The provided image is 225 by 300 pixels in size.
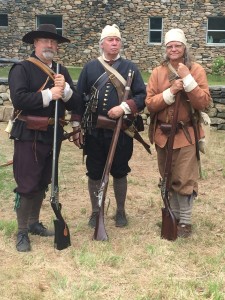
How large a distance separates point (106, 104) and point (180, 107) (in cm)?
69

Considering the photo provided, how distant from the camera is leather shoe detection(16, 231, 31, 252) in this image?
4293 mm

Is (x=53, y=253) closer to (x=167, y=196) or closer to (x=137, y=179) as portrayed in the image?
(x=167, y=196)

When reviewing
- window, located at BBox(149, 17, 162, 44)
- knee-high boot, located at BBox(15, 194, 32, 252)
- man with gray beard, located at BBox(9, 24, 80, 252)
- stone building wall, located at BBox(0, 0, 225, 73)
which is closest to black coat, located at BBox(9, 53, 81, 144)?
man with gray beard, located at BBox(9, 24, 80, 252)

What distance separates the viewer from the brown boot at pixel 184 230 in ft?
15.2

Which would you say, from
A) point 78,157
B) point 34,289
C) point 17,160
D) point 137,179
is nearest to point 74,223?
point 17,160

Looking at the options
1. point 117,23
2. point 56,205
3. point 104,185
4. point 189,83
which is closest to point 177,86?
point 189,83

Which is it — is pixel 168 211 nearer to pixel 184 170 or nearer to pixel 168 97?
pixel 184 170

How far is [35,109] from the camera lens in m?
4.12

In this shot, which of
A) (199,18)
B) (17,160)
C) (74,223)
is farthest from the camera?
(199,18)

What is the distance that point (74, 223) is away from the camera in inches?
200

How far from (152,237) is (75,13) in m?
15.4

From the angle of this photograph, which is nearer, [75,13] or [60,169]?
[60,169]

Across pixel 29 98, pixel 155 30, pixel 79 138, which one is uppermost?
pixel 155 30

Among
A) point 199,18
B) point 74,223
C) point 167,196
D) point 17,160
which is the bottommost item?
point 74,223
